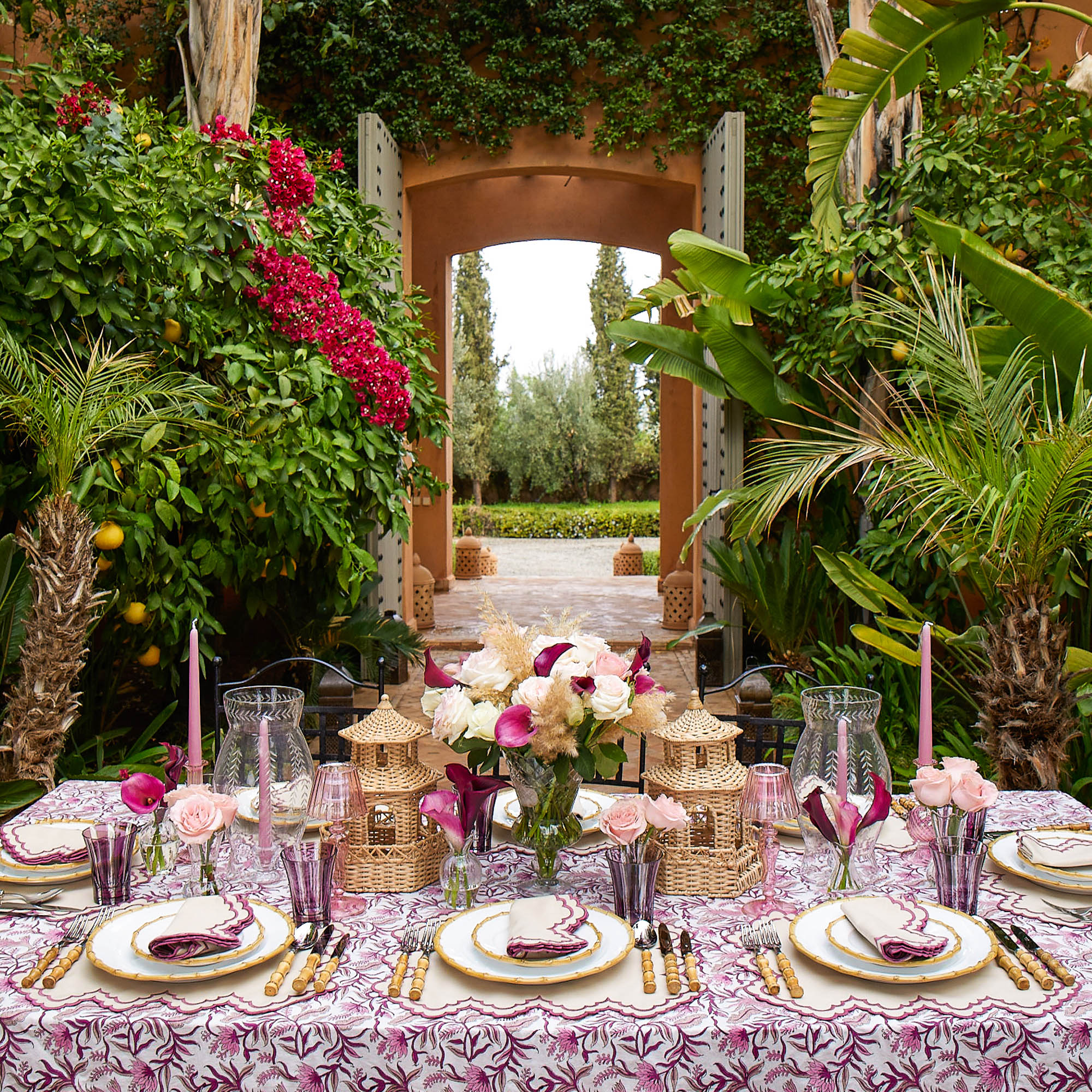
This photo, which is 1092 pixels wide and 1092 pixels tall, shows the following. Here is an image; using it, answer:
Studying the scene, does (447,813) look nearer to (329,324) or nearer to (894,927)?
(894,927)

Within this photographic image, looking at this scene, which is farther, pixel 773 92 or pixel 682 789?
pixel 773 92

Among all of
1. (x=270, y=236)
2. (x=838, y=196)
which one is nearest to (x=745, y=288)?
(x=838, y=196)

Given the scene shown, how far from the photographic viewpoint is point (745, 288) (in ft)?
17.3

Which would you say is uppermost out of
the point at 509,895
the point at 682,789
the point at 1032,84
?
the point at 1032,84

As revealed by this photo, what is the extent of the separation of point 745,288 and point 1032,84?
169cm

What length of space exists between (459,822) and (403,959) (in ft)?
0.81

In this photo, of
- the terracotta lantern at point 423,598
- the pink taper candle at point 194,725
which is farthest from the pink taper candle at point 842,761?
the terracotta lantern at point 423,598

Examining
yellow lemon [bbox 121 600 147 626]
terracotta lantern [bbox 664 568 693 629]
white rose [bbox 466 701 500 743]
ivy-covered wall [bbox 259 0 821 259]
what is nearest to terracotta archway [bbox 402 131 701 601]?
terracotta lantern [bbox 664 568 693 629]

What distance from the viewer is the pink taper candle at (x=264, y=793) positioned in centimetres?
168

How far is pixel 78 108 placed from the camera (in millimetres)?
3848

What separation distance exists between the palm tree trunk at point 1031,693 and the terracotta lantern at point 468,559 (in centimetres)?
948

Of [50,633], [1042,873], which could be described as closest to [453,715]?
[1042,873]

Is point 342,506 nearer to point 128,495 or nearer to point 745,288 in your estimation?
point 128,495

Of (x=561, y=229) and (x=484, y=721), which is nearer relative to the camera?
(x=484, y=721)
